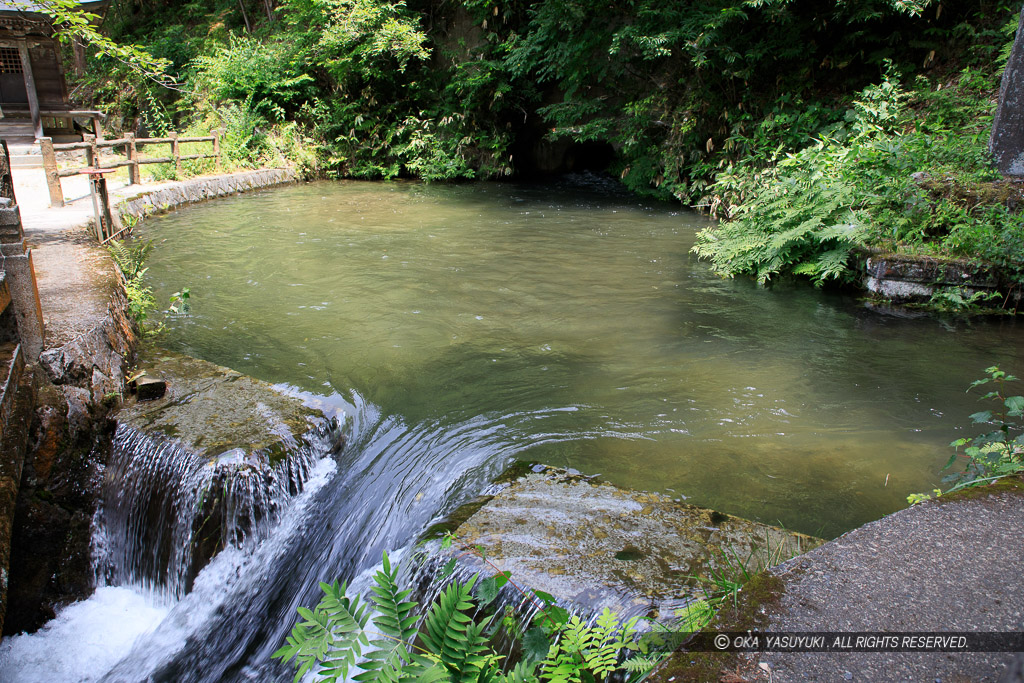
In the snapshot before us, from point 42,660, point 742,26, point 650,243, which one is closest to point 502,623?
point 42,660

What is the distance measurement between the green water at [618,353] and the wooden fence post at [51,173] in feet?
4.80

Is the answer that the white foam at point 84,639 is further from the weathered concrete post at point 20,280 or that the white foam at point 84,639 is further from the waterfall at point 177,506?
the weathered concrete post at point 20,280

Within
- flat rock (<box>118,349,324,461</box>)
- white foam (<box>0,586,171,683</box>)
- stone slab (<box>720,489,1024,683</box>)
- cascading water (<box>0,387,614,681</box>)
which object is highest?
stone slab (<box>720,489,1024,683</box>)

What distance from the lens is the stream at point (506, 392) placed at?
4059mm

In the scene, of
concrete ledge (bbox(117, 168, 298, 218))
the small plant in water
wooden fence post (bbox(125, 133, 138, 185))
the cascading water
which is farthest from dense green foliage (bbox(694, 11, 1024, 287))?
wooden fence post (bbox(125, 133, 138, 185))

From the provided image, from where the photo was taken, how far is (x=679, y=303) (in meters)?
8.16

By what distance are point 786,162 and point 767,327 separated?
4.33m

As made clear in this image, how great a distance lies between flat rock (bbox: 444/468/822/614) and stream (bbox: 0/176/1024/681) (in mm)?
623

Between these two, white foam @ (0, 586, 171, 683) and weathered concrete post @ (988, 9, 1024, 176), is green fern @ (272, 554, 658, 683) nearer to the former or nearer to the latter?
white foam @ (0, 586, 171, 683)

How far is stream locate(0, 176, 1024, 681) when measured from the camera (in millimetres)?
4059

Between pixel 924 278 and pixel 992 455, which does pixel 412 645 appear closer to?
pixel 992 455

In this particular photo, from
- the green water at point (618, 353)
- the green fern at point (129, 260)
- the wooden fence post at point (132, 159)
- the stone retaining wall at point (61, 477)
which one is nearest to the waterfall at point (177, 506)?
the stone retaining wall at point (61, 477)

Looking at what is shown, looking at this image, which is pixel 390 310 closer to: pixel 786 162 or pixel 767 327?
pixel 767 327

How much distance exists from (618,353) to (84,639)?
4.91 meters
